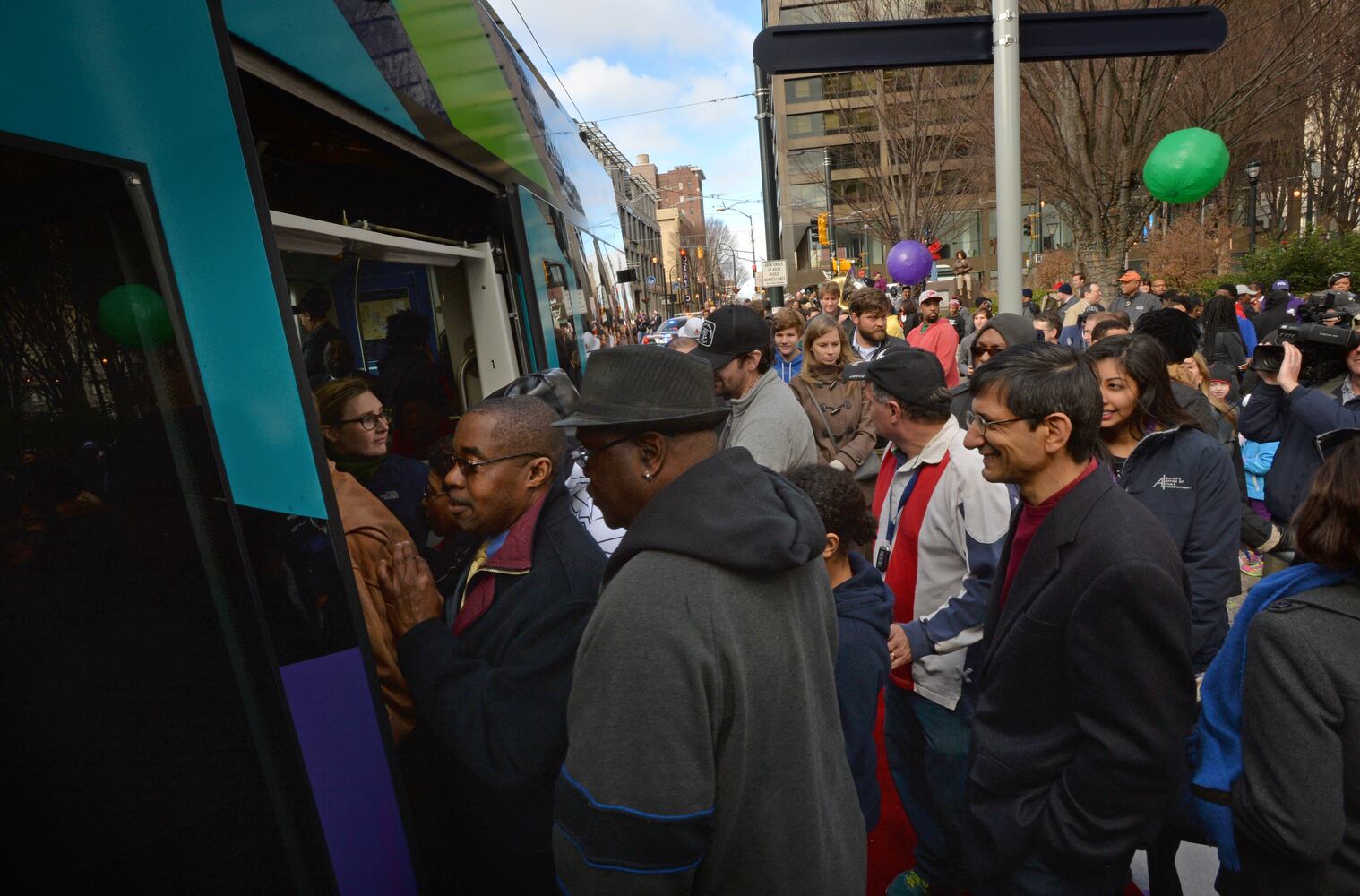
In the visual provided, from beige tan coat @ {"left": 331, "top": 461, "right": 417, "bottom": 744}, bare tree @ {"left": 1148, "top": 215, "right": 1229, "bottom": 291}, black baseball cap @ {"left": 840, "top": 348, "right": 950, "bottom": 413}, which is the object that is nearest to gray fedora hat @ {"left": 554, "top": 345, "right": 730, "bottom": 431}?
beige tan coat @ {"left": 331, "top": 461, "right": 417, "bottom": 744}

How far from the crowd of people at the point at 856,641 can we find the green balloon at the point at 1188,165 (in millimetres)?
3888

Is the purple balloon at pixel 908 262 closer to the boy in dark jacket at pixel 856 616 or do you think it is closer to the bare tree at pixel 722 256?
the boy in dark jacket at pixel 856 616

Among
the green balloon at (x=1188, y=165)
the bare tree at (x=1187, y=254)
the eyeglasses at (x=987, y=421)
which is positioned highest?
the green balloon at (x=1188, y=165)

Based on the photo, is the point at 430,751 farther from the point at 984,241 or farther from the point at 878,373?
the point at 984,241

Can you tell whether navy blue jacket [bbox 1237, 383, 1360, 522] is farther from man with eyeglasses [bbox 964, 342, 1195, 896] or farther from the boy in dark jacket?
the boy in dark jacket

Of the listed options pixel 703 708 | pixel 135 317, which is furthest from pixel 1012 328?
pixel 135 317

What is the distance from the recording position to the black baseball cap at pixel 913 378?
308 centimetres

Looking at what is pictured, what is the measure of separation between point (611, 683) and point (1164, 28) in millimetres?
5005

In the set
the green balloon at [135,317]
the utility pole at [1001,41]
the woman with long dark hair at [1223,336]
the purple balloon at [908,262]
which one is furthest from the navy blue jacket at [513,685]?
the purple balloon at [908,262]

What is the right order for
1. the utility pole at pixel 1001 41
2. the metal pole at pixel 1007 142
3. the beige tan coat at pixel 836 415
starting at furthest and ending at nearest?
1. the beige tan coat at pixel 836 415
2. the metal pole at pixel 1007 142
3. the utility pole at pixel 1001 41

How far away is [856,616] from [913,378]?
3.24ft

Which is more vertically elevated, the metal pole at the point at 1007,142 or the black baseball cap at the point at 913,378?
the metal pole at the point at 1007,142

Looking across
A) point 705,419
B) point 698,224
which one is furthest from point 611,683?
point 698,224

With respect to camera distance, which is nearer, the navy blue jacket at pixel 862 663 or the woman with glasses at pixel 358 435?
the navy blue jacket at pixel 862 663
